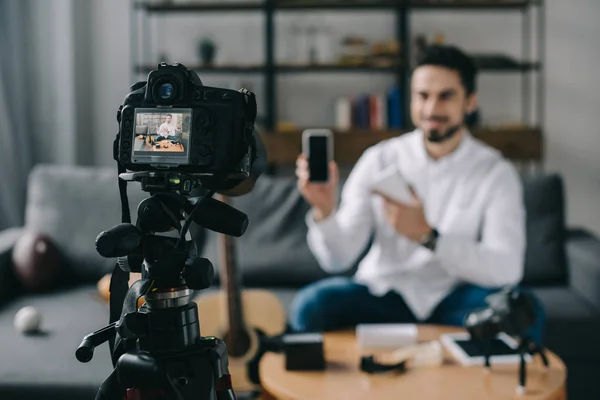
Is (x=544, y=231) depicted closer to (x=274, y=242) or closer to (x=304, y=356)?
(x=274, y=242)

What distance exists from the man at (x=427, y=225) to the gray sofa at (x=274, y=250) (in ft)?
1.43

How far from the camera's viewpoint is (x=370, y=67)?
147 inches

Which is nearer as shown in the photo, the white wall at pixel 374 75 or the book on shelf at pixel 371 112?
the book on shelf at pixel 371 112

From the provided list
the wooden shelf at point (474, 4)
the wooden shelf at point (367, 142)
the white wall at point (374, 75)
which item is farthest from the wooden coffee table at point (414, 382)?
the white wall at point (374, 75)

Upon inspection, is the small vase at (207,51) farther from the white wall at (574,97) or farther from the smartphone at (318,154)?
the smartphone at (318,154)

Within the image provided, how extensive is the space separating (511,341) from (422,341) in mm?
197

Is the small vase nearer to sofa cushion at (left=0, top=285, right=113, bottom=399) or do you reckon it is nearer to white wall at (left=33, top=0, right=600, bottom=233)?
white wall at (left=33, top=0, right=600, bottom=233)

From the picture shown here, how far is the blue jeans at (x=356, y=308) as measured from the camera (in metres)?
1.95

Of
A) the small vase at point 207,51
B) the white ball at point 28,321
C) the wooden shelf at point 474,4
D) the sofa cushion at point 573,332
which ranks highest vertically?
the wooden shelf at point 474,4

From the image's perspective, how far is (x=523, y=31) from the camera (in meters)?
3.96

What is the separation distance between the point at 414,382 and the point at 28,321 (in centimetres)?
114

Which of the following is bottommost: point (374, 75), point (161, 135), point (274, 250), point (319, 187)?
point (274, 250)

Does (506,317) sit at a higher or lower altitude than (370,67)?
lower

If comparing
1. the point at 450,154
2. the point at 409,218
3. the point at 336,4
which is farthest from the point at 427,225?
the point at 336,4
